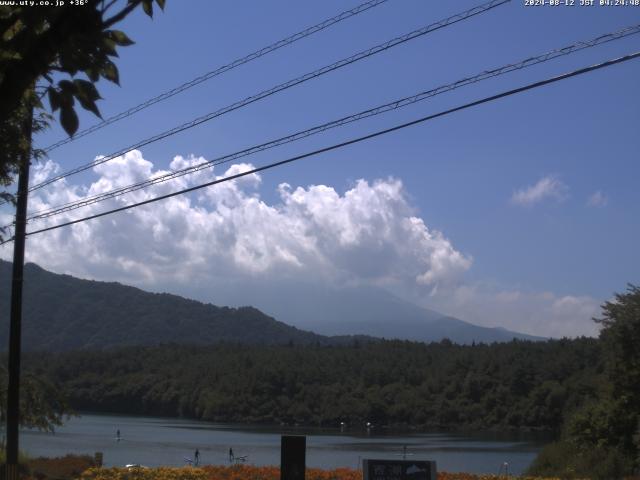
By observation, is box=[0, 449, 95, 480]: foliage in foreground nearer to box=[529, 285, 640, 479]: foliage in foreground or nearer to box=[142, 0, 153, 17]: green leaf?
box=[529, 285, 640, 479]: foliage in foreground

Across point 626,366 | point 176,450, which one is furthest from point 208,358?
point 626,366

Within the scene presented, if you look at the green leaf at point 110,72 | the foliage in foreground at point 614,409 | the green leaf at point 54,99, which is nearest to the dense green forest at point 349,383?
the foliage in foreground at point 614,409

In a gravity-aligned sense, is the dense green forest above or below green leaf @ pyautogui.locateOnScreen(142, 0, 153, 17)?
below

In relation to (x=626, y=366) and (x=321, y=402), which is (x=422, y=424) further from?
(x=626, y=366)

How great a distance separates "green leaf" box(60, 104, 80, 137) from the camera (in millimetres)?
5703

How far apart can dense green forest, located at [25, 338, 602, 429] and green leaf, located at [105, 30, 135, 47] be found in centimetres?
5239

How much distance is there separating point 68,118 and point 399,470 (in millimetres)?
8060

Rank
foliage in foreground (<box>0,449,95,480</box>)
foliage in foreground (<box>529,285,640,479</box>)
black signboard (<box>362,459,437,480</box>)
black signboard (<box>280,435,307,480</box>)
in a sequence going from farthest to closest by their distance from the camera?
1. foliage in foreground (<box>529,285,640,479</box>)
2. foliage in foreground (<box>0,449,95,480</box>)
3. black signboard (<box>280,435,307,480</box>)
4. black signboard (<box>362,459,437,480</box>)

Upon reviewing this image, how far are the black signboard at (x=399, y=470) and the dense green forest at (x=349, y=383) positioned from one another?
44.9m

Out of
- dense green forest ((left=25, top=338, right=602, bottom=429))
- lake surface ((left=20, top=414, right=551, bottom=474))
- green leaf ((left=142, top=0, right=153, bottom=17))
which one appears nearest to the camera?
green leaf ((left=142, top=0, right=153, bottom=17))

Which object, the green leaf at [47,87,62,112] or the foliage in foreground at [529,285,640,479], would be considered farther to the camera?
the foliage in foreground at [529,285,640,479]

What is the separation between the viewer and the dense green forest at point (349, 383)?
6731 cm

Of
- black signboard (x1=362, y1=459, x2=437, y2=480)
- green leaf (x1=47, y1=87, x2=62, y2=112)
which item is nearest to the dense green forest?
black signboard (x1=362, y1=459, x2=437, y2=480)

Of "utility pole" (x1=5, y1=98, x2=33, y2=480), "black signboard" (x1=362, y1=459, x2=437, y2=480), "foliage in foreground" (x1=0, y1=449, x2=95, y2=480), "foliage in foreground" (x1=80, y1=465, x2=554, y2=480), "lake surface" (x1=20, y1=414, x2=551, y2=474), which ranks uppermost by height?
"utility pole" (x1=5, y1=98, x2=33, y2=480)
